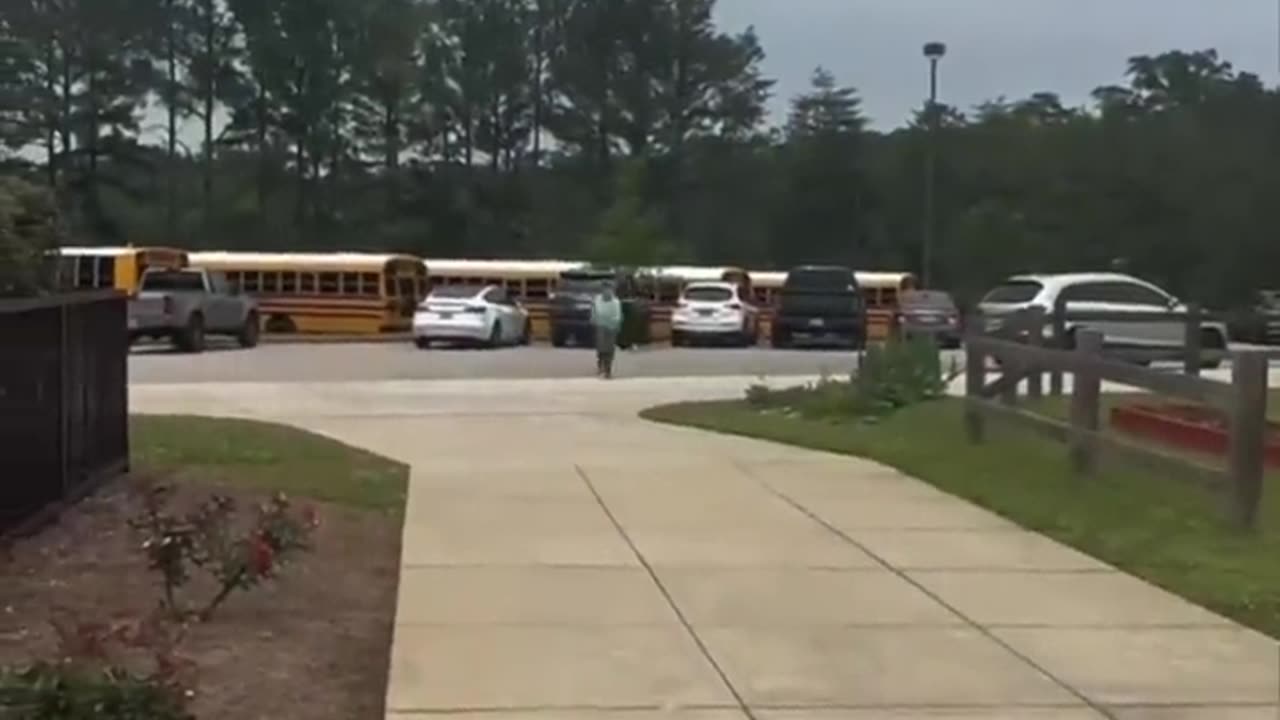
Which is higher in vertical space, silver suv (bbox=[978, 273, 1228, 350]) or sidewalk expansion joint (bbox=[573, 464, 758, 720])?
silver suv (bbox=[978, 273, 1228, 350])

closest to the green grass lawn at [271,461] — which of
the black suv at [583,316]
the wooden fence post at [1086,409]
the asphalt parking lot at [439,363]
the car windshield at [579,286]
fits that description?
the wooden fence post at [1086,409]

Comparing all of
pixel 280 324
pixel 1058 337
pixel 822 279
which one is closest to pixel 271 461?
pixel 1058 337

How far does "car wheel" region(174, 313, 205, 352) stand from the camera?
38812mm

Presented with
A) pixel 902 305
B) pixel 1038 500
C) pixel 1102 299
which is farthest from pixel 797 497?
pixel 902 305

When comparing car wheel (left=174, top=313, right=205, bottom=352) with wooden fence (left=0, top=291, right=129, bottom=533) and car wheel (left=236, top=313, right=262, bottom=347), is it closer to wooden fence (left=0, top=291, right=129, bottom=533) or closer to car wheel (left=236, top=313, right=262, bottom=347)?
car wheel (left=236, top=313, right=262, bottom=347)

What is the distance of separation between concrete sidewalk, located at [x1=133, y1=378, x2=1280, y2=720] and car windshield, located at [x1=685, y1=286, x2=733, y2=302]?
3141 cm

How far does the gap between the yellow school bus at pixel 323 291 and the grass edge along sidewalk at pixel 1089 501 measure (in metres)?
30.4

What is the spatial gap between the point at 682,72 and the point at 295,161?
54.5 ft

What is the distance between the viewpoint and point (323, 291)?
48812 millimetres

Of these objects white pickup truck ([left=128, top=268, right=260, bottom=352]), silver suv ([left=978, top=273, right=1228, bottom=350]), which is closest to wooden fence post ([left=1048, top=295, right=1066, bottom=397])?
silver suv ([left=978, top=273, right=1228, bottom=350])

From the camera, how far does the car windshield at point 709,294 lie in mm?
46031

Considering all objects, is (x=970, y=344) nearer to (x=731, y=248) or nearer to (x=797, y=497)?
(x=797, y=497)

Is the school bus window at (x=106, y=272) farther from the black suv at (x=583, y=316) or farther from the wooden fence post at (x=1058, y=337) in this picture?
the wooden fence post at (x=1058, y=337)

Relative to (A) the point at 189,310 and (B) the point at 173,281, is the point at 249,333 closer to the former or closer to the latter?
(B) the point at 173,281
